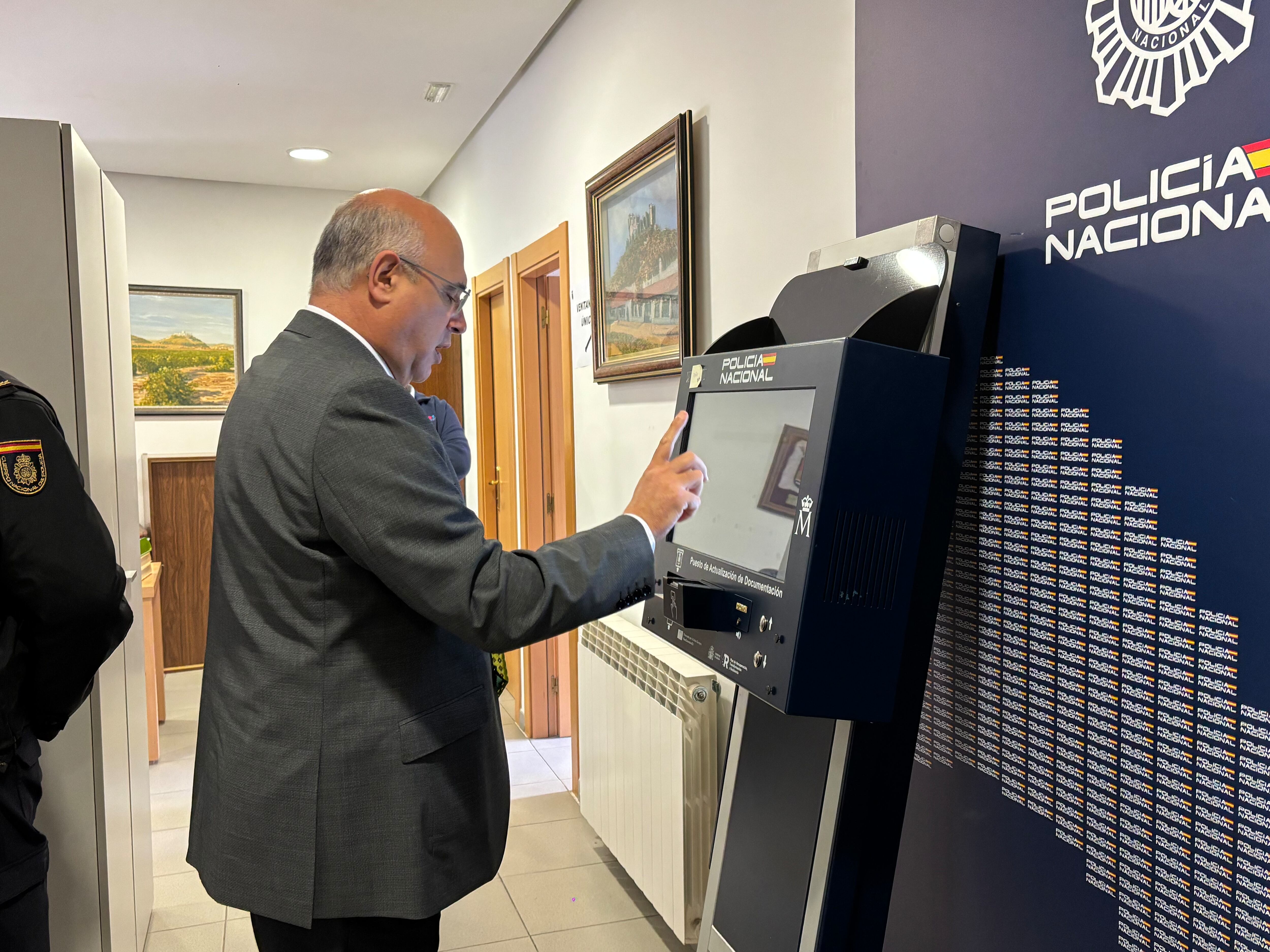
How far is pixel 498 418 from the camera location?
4797mm

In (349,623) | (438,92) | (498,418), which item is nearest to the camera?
(349,623)

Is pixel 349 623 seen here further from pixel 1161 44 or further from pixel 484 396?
pixel 484 396

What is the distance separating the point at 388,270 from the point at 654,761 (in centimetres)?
153

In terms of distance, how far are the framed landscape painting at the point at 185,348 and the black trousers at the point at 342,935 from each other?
14.8ft

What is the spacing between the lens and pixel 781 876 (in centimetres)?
131

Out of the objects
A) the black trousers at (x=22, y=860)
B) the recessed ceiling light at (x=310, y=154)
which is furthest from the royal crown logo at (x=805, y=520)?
the recessed ceiling light at (x=310, y=154)

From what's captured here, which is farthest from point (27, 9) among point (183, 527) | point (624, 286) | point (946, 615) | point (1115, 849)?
point (1115, 849)

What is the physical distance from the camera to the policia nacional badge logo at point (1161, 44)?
98cm

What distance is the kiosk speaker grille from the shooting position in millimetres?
1094

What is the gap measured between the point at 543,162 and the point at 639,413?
1384 mm

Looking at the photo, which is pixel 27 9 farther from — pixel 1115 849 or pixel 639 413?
pixel 1115 849

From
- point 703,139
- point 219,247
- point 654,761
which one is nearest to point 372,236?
point 703,139

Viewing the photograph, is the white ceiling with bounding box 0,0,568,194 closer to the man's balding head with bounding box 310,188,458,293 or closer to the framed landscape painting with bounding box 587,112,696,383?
the framed landscape painting with bounding box 587,112,696,383

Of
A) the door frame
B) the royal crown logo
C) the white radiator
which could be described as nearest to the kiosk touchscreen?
the royal crown logo
